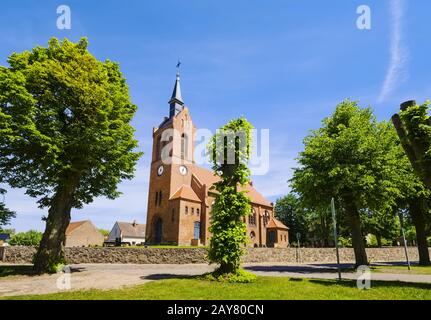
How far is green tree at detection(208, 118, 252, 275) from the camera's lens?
513 inches

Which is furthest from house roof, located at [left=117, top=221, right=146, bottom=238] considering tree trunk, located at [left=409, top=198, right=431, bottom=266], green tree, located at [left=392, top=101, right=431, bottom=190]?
green tree, located at [left=392, top=101, right=431, bottom=190]

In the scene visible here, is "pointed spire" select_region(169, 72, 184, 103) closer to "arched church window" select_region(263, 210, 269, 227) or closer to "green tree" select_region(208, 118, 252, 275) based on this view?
"arched church window" select_region(263, 210, 269, 227)

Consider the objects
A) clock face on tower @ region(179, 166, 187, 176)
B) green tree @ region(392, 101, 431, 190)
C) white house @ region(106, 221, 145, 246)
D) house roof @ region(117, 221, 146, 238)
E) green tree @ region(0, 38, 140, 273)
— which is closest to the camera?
green tree @ region(392, 101, 431, 190)

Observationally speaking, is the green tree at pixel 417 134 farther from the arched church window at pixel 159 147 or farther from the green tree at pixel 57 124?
the arched church window at pixel 159 147

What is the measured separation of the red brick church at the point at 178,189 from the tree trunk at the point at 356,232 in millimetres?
19673

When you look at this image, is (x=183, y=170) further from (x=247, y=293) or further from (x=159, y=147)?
(x=247, y=293)

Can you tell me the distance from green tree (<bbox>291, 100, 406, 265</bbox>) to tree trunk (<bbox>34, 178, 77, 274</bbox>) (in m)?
15.5

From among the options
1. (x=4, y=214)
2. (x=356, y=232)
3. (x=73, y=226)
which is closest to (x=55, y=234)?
(x=4, y=214)

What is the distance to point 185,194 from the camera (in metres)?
41.5

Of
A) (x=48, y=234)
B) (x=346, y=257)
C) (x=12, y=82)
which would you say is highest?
(x=12, y=82)

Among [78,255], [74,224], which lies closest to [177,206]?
[78,255]

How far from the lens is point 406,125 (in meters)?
11.8
